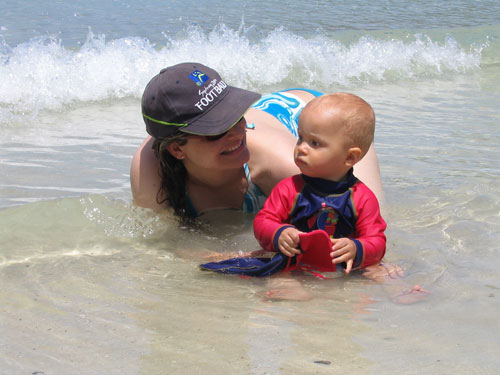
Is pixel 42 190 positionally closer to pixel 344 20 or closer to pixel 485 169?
pixel 485 169

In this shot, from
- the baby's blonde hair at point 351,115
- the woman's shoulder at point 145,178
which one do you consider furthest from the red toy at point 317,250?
the woman's shoulder at point 145,178

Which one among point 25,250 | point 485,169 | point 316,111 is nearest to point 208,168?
point 316,111

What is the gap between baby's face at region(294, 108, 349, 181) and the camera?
2.93m

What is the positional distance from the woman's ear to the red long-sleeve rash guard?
55cm

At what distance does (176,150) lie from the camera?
3398mm

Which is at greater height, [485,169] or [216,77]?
[216,77]

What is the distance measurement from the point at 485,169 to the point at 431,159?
1.53 feet

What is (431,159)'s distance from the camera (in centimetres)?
514

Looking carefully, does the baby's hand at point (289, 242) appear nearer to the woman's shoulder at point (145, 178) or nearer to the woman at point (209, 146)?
the woman at point (209, 146)

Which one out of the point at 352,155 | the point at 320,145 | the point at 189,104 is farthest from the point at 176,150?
the point at 352,155

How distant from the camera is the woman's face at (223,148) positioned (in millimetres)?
3248

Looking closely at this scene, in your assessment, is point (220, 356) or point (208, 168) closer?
point (220, 356)

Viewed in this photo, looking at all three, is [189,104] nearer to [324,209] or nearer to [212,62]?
[324,209]

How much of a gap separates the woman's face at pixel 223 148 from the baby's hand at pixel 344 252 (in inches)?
26.5
